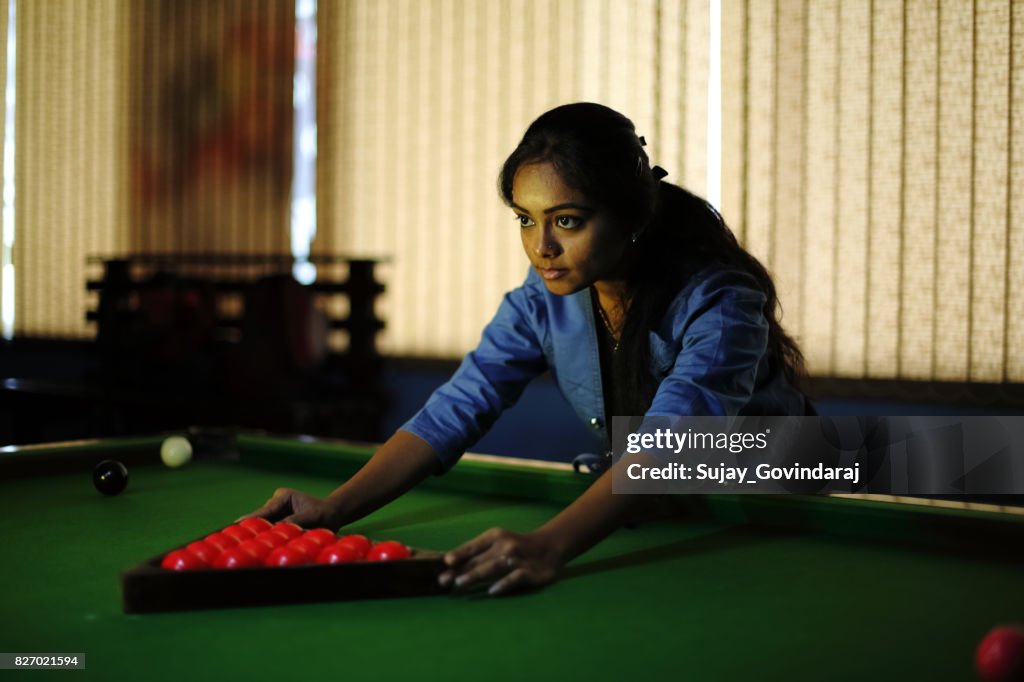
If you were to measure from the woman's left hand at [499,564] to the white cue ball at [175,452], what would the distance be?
1112 millimetres

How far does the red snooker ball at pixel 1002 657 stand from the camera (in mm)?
812

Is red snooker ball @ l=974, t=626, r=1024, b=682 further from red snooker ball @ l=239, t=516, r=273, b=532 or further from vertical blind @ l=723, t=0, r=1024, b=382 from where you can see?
vertical blind @ l=723, t=0, r=1024, b=382

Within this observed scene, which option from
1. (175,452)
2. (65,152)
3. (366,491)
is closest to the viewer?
(366,491)

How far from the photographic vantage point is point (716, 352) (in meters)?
1.45

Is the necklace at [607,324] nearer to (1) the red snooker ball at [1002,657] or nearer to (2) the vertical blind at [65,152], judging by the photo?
(1) the red snooker ball at [1002,657]

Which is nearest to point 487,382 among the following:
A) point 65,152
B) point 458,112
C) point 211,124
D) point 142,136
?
point 458,112

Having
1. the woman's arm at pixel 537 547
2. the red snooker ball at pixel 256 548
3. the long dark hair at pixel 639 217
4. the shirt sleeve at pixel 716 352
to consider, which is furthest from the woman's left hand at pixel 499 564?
the long dark hair at pixel 639 217

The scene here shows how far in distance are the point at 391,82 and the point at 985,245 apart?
240 centimetres

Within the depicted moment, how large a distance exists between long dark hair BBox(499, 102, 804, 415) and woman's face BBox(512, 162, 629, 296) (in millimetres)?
20

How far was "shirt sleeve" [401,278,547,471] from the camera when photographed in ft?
5.55

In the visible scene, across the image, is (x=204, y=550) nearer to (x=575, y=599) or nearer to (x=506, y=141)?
(x=575, y=599)

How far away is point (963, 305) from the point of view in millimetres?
2971

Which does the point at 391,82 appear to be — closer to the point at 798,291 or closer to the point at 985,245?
the point at 798,291

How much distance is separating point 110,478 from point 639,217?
1.03 m
